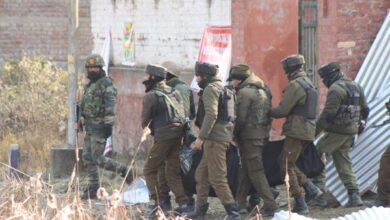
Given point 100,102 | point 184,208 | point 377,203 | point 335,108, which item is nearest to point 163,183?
point 184,208

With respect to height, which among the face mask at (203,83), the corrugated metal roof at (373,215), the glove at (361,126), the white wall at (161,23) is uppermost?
the white wall at (161,23)

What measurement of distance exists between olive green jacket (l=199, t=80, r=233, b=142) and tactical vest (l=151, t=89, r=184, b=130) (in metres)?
0.68

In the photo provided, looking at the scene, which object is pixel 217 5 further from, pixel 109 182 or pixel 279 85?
pixel 109 182

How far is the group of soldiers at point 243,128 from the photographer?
10883 millimetres

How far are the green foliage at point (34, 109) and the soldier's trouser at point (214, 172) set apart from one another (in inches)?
241

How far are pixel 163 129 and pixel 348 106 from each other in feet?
6.68

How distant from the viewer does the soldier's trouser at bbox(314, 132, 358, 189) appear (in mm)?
11516

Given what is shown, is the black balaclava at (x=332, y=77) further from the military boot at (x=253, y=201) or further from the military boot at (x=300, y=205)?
the military boot at (x=253, y=201)

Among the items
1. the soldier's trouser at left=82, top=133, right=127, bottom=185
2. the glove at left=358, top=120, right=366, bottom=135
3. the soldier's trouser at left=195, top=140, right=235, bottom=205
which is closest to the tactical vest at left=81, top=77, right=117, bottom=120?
the soldier's trouser at left=82, top=133, right=127, bottom=185

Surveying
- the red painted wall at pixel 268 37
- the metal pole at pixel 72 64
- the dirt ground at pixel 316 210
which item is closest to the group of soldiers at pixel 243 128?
the dirt ground at pixel 316 210

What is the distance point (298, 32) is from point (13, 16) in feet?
43.9

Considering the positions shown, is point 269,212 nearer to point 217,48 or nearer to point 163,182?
point 163,182

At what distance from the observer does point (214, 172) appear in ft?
35.9

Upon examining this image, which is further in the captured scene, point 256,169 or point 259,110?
point 256,169
